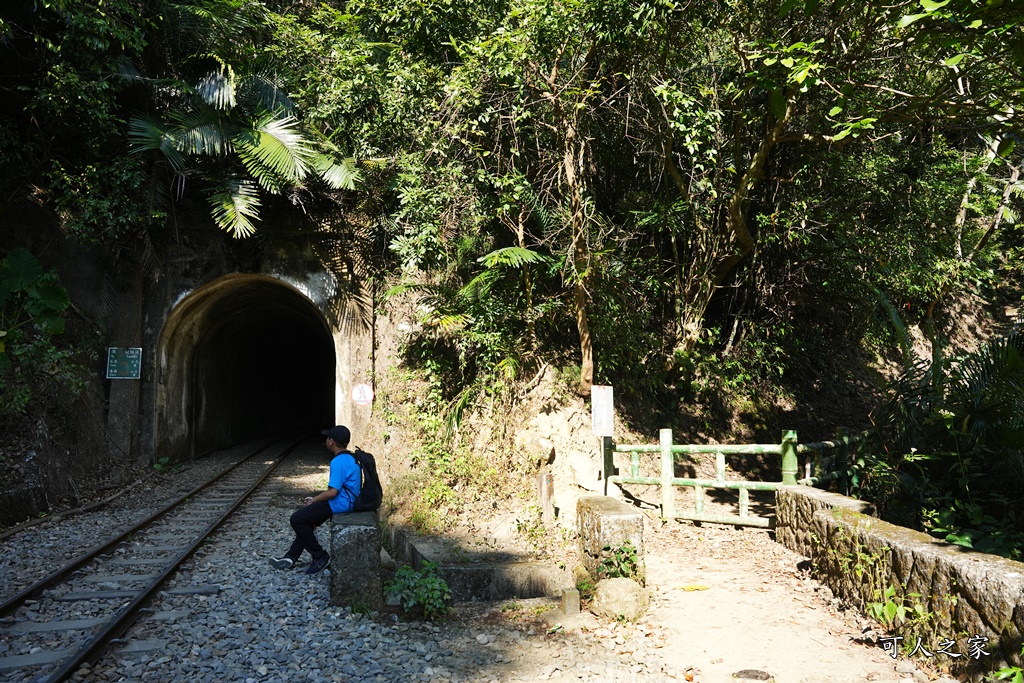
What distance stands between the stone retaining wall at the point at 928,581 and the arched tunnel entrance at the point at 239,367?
10.4 metres

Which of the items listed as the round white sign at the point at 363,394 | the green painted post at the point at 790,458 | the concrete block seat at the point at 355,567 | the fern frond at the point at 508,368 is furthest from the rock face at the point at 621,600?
the round white sign at the point at 363,394

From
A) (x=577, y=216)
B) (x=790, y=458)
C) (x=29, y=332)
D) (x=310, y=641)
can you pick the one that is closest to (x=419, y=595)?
(x=310, y=641)

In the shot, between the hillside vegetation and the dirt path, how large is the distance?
1.92 meters

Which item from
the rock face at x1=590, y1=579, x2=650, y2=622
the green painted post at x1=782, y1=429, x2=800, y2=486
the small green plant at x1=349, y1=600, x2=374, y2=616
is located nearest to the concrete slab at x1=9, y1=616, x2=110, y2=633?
the small green plant at x1=349, y1=600, x2=374, y2=616

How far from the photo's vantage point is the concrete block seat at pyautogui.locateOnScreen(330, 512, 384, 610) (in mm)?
5668

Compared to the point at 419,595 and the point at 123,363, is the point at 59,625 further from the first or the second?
the point at 123,363

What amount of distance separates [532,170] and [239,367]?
1513 cm

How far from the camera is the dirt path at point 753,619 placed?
4.50m

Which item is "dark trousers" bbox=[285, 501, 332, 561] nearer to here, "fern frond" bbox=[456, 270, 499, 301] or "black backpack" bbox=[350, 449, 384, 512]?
"black backpack" bbox=[350, 449, 384, 512]

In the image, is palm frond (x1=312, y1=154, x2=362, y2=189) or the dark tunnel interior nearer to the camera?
palm frond (x1=312, y1=154, x2=362, y2=189)

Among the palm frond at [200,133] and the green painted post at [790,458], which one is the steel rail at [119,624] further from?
the green painted post at [790,458]

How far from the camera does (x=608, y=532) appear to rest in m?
5.99

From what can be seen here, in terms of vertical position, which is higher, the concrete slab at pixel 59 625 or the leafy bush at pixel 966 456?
the leafy bush at pixel 966 456

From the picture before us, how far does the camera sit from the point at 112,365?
12.9 meters
